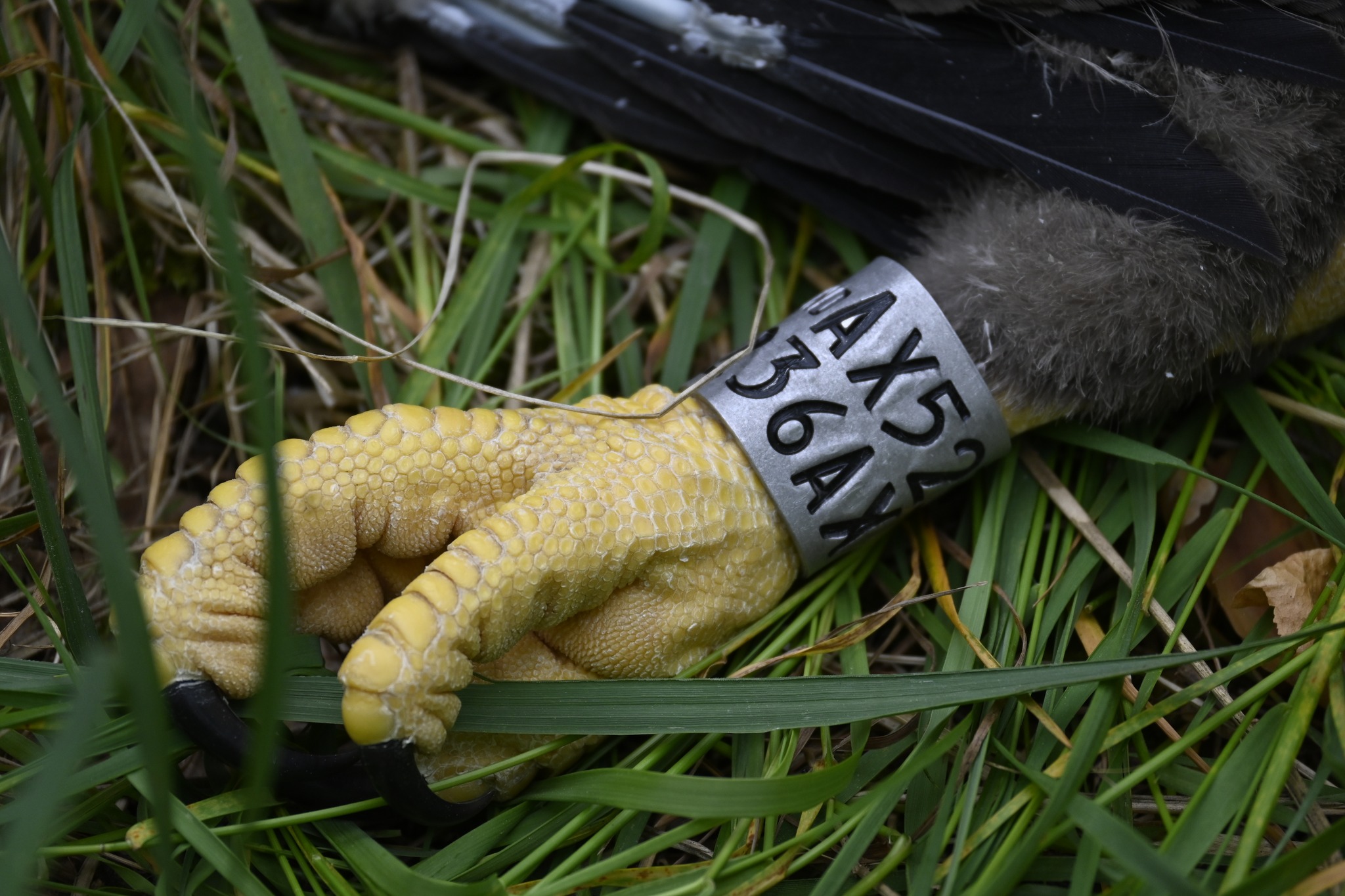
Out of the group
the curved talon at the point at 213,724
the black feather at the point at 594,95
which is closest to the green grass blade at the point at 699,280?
the black feather at the point at 594,95

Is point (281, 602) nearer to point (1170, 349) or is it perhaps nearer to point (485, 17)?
point (1170, 349)

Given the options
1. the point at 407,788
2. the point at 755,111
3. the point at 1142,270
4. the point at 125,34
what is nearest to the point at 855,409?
the point at 1142,270

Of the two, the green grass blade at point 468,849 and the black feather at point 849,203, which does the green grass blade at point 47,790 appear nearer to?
the green grass blade at point 468,849

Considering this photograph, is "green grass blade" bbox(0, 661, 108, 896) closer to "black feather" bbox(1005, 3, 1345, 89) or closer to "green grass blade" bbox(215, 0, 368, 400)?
"green grass blade" bbox(215, 0, 368, 400)

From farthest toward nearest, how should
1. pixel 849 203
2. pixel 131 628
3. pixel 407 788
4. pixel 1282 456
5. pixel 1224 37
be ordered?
1. pixel 849 203
2. pixel 1282 456
3. pixel 1224 37
4. pixel 407 788
5. pixel 131 628

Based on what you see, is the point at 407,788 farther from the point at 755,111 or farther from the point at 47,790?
the point at 755,111
